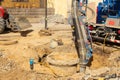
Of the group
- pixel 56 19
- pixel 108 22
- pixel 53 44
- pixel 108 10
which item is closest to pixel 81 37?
pixel 53 44

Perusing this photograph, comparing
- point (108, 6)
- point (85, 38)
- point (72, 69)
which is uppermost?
point (108, 6)

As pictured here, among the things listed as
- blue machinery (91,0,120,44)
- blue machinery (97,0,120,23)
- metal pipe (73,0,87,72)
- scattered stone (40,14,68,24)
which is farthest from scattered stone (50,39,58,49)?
scattered stone (40,14,68,24)

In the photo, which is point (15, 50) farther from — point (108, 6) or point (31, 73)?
point (108, 6)

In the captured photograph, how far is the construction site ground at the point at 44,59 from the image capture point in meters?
9.74

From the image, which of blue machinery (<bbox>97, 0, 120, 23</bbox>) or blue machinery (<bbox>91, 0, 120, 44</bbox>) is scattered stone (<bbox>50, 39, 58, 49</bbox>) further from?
blue machinery (<bbox>97, 0, 120, 23</bbox>)

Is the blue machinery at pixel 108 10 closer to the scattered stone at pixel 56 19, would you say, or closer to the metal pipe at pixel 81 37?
the metal pipe at pixel 81 37

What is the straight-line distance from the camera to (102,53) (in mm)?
13562

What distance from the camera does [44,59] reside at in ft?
41.5

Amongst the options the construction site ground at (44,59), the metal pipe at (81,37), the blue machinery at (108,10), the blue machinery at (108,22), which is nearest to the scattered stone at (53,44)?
the construction site ground at (44,59)

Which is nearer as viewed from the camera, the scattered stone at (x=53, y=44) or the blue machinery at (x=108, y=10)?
the scattered stone at (x=53, y=44)

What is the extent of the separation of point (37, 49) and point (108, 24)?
3.81 meters

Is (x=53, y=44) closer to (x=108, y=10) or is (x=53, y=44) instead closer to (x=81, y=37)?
(x=81, y=37)

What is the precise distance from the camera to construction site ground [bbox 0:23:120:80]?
31.9 ft

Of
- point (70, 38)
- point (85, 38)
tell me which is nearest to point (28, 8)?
point (70, 38)
